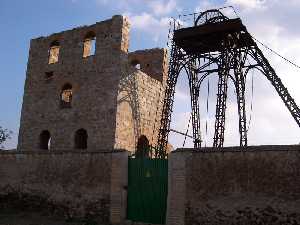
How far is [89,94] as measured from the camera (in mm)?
17719

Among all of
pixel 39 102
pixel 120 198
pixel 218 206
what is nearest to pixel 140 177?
pixel 120 198

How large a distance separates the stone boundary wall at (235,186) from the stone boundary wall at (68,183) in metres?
1.64

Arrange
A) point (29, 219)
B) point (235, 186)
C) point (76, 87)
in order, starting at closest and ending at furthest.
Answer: point (235, 186)
point (29, 219)
point (76, 87)

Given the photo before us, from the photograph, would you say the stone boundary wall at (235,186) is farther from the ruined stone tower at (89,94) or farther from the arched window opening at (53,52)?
the arched window opening at (53,52)

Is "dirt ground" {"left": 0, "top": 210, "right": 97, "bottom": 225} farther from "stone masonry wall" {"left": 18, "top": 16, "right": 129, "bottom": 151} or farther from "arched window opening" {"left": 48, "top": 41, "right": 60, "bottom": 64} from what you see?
"arched window opening" {"left": 48, "top": 41, "right": 60, "bottom": 64}

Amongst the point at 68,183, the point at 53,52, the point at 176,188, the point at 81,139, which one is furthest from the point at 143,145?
the point at 176,188

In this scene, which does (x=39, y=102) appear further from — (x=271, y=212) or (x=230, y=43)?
(x=271, y=212)

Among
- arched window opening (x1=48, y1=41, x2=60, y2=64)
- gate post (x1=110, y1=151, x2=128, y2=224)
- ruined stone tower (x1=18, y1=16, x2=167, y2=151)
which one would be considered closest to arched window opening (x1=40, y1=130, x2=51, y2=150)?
ruined stone tower (x1=18, y1=16, x2=167, y2=151)

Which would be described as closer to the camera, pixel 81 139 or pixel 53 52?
pixel 81 139

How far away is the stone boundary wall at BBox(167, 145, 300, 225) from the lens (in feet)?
28.2

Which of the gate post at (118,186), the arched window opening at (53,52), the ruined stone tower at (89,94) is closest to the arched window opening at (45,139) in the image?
the ruined stone tower at (89,94)

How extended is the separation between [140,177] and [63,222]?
2533 millimetres

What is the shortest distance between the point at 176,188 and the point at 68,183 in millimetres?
3535

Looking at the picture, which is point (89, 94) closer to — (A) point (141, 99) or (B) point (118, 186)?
(A) point (141, 99)
